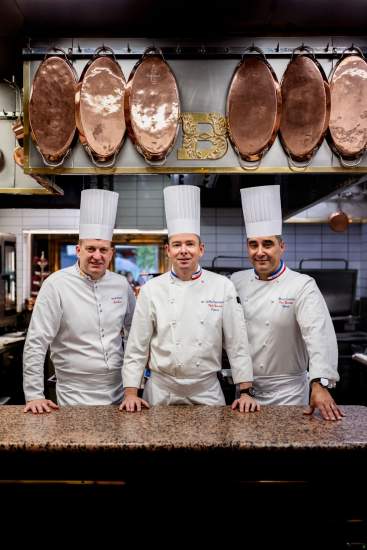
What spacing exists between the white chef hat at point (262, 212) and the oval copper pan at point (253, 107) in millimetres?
412

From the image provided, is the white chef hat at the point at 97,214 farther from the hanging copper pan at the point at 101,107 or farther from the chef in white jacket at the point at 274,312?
the chef in white jacket at the point at 274,312

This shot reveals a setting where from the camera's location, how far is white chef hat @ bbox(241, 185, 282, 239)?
8.52 feet

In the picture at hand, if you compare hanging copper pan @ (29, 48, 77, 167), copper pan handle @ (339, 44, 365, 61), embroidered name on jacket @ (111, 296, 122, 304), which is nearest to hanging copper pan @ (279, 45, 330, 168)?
copper pan handle @ (339, 44, 365, 61)

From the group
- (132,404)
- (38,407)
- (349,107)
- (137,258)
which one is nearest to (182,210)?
(349,107)

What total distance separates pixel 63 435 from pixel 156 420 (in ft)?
1.20

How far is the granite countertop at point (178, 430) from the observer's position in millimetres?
1589

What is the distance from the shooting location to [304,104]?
7.54 feet

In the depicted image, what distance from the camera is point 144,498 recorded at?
179cm

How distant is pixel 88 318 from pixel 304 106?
1.58 meters

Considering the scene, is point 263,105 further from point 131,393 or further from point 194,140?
point 131,393

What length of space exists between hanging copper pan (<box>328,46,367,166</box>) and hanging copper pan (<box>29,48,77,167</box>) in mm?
1210

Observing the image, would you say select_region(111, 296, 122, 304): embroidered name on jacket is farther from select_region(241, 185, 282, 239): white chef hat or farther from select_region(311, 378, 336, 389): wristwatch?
select_region(311, 378, 336, 389): wristwatch

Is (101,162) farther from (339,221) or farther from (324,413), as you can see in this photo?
(339,221)

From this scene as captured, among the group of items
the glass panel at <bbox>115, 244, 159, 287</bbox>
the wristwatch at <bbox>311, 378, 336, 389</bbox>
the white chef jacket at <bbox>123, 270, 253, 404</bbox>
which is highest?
the glass panel at <bbox>115, 244, 159, 287</bbox>
